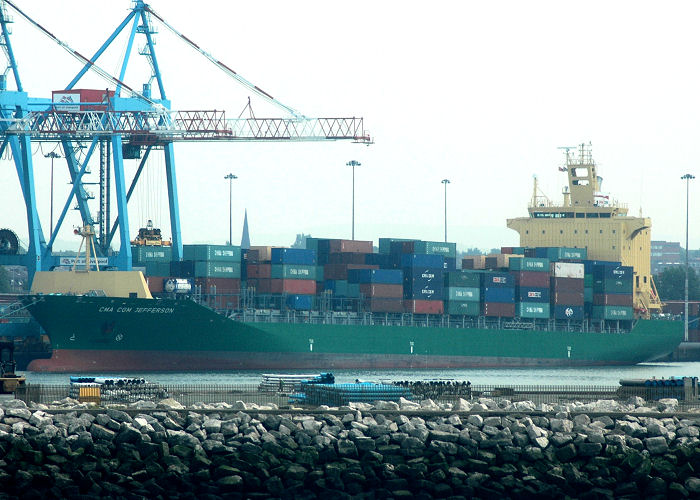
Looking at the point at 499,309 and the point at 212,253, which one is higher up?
the point at 212,253

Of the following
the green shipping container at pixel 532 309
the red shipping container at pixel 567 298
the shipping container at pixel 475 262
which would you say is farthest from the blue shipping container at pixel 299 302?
the red shipping container at pixel 567 298

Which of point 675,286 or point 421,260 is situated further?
point 675,286

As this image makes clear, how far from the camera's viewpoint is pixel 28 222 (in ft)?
176

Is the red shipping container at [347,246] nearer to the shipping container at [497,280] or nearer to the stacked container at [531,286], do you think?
the shipping container at [497,280]

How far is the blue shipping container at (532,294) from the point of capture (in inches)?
2454

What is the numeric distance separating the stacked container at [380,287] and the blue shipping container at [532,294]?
7346 millimetres

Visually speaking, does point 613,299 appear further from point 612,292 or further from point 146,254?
point 146,254

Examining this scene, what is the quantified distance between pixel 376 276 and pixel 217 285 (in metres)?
7.48

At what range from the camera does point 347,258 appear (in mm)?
58312

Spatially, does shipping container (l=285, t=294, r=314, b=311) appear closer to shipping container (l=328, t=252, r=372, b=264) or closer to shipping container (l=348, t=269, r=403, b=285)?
shipping container (l=348, t=269, r=403, b=285)

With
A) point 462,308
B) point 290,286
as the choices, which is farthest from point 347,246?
point 462,308

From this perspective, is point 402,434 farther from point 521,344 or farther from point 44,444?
point 521,344

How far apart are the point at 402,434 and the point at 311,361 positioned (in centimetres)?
3489

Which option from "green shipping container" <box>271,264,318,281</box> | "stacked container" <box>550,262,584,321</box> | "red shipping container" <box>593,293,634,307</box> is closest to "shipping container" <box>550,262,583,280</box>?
"stacked container" <box>550,262,584,321</box>
